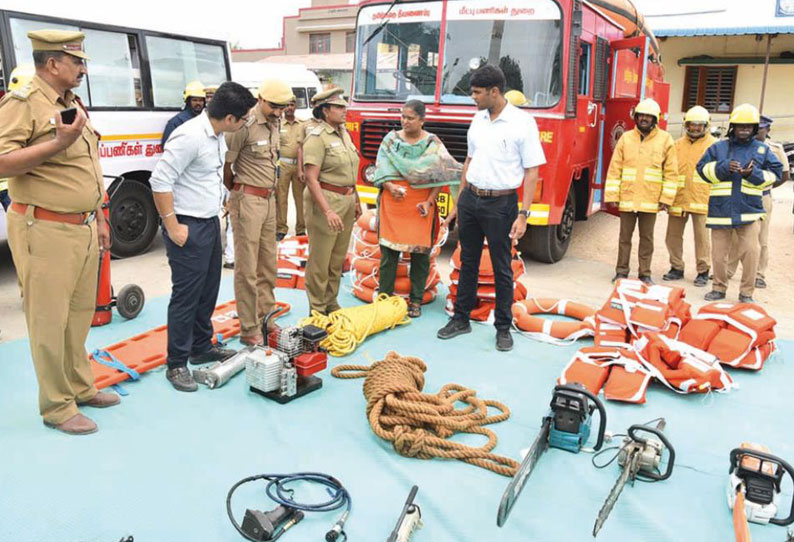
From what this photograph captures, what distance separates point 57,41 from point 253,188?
1.66 metres

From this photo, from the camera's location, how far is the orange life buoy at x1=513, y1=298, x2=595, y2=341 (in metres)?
5.02

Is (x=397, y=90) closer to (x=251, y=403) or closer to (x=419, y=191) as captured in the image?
(x=419, y=191)

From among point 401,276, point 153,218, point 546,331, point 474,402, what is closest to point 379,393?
point 474,402

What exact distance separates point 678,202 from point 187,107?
5.26 m

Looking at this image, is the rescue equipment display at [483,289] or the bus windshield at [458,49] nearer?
the rescue equipment display at [483,289]

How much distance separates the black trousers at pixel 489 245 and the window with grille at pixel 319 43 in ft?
121

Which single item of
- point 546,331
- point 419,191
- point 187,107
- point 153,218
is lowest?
point 546,331

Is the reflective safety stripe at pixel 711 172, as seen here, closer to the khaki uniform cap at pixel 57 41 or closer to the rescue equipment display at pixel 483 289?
the rescue equipment display at pixel 483 289

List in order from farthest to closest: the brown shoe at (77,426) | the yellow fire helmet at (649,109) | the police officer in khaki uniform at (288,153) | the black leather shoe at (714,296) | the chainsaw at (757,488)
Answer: the police officer in khaki uniform at (288,153) → the yellow fire helmet at (649,109) → the black leather shoe at (714,296) → the brown shoe at (77,426) → the chainsaw at (757,488)

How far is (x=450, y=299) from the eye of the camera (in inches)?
223

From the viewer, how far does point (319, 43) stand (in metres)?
40.0

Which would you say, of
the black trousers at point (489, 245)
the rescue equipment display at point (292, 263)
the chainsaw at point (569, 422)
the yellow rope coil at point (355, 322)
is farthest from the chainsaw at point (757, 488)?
the rescue equipment display at point (292, 263)

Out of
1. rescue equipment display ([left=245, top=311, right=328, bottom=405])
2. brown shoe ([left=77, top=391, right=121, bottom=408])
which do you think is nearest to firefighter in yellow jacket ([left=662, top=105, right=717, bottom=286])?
rescue equipment display ([left=245, top=311, right=328, bottom=405])

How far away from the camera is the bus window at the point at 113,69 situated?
703cm
